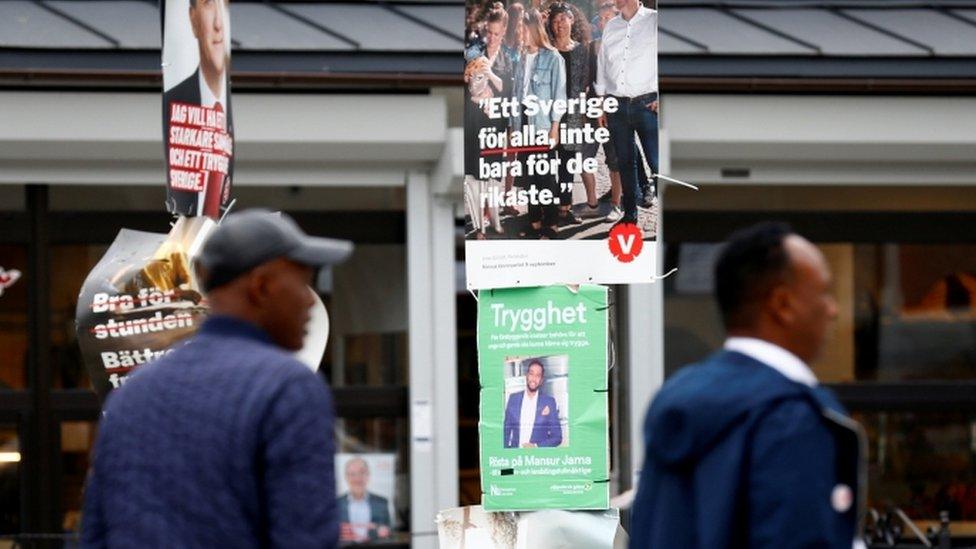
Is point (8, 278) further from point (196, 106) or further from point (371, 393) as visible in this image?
point (196, 106)

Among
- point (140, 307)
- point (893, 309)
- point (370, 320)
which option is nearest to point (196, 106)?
point (140, 307)

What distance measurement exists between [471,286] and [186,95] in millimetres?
1579

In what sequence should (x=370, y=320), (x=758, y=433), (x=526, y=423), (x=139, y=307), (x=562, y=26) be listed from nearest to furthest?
(x=758, y=433), (x=139, y=307), (x=562, y=26), (x=526, y=423), (x=370, y=320)

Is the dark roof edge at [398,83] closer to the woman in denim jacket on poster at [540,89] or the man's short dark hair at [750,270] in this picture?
the woman in denim jacket on poster at [540,89]

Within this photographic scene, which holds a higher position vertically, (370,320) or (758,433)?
(758,433)

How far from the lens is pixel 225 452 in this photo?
355cm

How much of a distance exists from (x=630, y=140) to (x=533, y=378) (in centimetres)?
107

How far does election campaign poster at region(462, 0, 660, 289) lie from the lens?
7.23 m

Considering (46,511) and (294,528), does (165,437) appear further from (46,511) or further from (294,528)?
(46,511)

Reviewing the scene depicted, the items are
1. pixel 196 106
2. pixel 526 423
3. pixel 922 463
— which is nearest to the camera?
pixel 196 106

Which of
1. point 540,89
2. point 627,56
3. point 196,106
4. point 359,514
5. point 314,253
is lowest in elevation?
point 359,514

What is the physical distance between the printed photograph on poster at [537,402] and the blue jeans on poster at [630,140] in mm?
720

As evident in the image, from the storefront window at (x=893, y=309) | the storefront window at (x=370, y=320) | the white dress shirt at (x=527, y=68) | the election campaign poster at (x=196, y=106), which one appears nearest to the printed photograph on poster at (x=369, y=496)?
the storefront window at (x=370, y=320)

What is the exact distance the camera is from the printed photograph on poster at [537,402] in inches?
293
